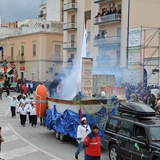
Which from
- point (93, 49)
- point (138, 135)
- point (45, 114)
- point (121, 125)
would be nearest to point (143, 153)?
point (138, 135)

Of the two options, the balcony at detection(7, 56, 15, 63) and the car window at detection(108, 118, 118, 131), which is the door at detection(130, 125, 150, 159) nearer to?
the car window at detection(108, 118, 118, 131)

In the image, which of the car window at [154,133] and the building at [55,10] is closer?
the car window at [154,133]

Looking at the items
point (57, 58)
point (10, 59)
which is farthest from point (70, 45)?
point (10, 59)

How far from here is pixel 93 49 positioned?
44156 mm

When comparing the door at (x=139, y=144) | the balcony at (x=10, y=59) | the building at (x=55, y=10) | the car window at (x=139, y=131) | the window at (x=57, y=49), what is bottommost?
the door at (x=139, y=144)

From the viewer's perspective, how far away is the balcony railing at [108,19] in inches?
1566

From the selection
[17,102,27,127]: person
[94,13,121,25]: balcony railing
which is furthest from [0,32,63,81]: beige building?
[17,102,27,127]: person

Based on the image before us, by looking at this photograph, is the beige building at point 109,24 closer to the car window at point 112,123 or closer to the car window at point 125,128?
the car window at point 112,123

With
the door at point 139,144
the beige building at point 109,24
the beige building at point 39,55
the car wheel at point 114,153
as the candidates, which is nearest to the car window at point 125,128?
the door at point 139,144

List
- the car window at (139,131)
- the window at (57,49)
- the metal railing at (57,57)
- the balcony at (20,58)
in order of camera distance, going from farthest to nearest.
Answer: the balcony at (20,58) → the window at (57,49) → the metal railing at (57,57) → the car window at (139,131)

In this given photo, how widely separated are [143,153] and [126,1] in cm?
3080

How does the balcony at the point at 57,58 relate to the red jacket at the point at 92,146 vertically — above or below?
above

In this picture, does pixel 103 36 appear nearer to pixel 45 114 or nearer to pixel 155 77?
pixel 155 77

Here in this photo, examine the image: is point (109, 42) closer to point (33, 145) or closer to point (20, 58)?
point (20, 58)
